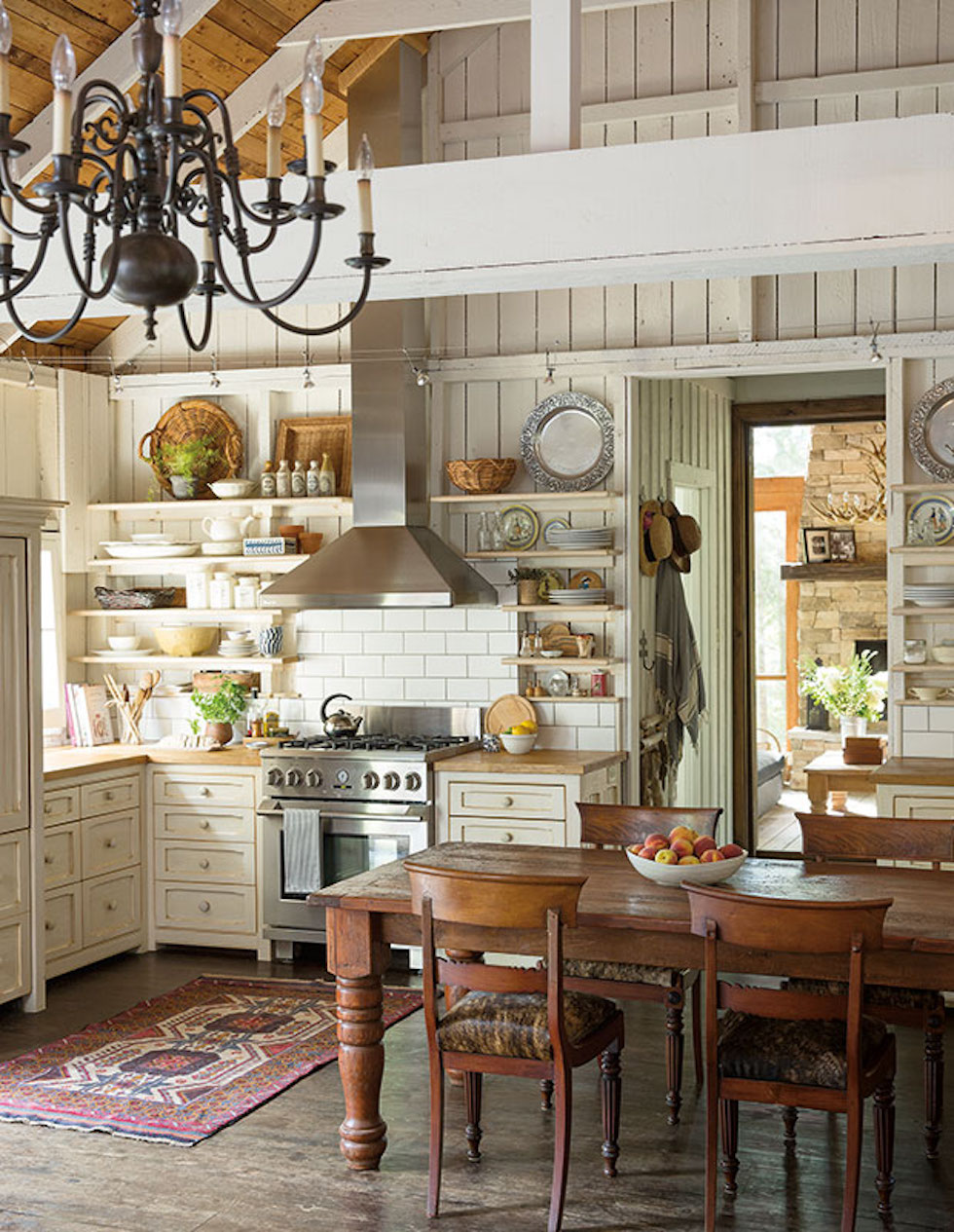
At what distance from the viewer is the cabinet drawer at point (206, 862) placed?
22.8 feet

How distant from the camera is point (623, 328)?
23.0 feet

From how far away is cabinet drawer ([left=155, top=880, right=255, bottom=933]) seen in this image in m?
6.94

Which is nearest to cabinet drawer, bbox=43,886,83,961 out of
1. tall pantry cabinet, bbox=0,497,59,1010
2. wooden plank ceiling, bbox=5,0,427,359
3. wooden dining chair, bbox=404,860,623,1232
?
tall pantry cabinet, bbox=0,497,59,1010

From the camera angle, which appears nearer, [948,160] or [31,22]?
[948,160]

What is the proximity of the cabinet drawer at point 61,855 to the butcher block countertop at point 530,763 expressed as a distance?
1.65 meters

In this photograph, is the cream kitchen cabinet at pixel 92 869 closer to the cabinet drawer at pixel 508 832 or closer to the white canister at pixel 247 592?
the white canister at pixel 247 592

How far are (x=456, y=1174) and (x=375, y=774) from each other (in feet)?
8.38

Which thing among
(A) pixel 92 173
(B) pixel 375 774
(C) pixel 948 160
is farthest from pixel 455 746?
(C) pixel 948 160

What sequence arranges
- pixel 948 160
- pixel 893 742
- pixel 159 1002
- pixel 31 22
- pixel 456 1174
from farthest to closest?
pixel 893 742 < pixel 159 1002 < pixel 31 22 < pixel 456 1174 < pixel 948 160

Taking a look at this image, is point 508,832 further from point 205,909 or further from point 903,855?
point 903,855

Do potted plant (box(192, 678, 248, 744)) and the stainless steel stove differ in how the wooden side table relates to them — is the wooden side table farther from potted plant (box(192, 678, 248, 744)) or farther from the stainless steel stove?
potted plant (box(192, 678, 248, 744))

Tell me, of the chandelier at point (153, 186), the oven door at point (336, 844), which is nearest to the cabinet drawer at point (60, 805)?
the oven door at point (336, 844)

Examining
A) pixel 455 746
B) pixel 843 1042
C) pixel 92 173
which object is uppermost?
pixel 92 173

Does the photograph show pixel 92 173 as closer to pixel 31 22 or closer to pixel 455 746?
pixel 31 22
